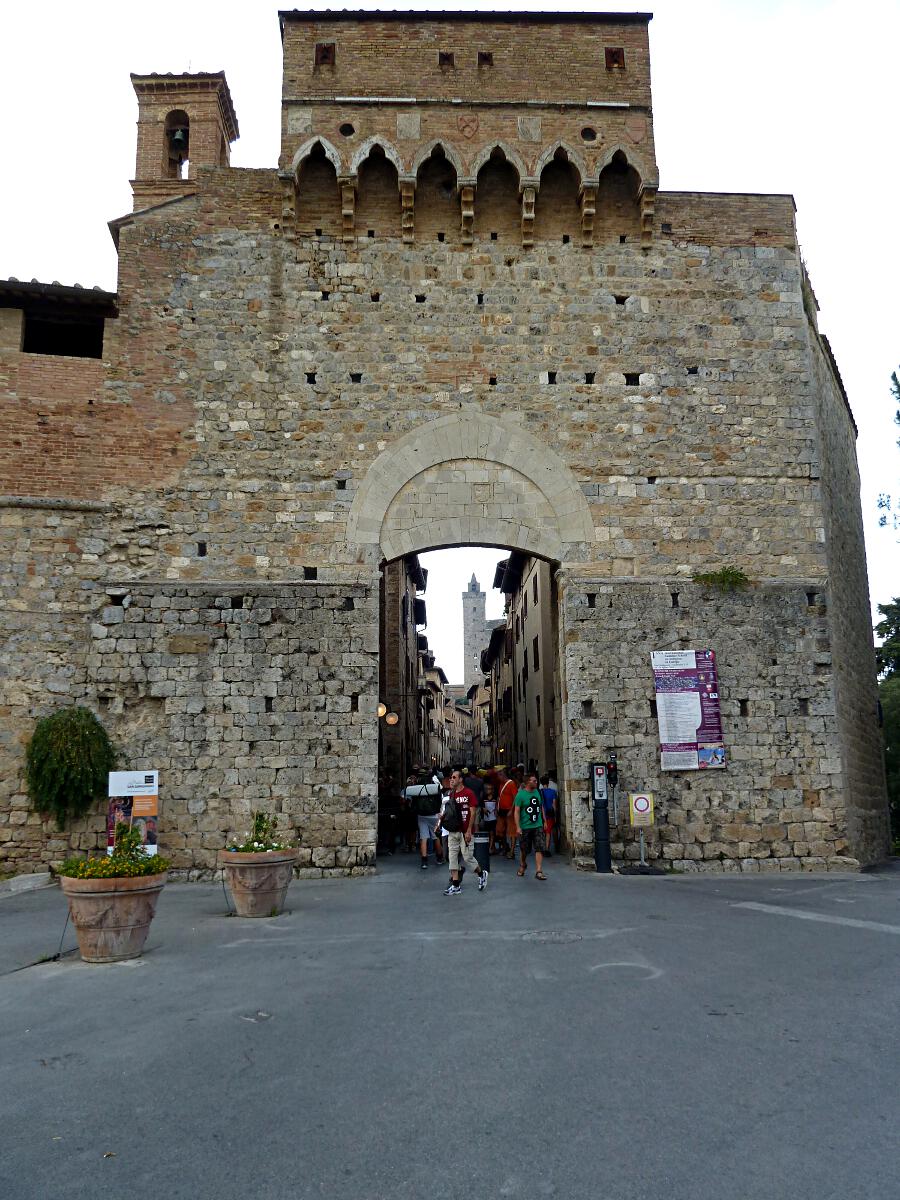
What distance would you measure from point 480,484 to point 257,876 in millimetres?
8052

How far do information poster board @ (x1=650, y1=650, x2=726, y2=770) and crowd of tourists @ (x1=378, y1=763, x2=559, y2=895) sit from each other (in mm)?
2394

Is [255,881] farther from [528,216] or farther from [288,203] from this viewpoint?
[528,216]

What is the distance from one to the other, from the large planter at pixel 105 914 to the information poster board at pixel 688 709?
30.2 ft

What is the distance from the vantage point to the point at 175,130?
22.1 meters

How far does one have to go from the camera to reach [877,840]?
18297mm

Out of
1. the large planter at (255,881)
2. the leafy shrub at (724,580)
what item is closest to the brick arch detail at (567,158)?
the leafy shrub at (724,580)

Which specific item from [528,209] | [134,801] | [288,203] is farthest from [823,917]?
[288,203]

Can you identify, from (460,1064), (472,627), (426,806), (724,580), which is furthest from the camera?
(472,627)

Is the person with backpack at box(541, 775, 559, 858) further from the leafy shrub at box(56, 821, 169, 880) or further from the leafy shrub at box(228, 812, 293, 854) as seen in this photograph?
the leafy shrub at box(56, 821, 169, 880)

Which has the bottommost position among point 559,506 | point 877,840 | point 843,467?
point 877,840

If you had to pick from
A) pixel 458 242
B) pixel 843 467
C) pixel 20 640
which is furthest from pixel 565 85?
pixel 20 640

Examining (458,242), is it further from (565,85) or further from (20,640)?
(20,640)

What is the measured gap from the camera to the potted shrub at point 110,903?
7785 mm

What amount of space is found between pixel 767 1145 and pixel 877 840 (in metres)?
16.6
